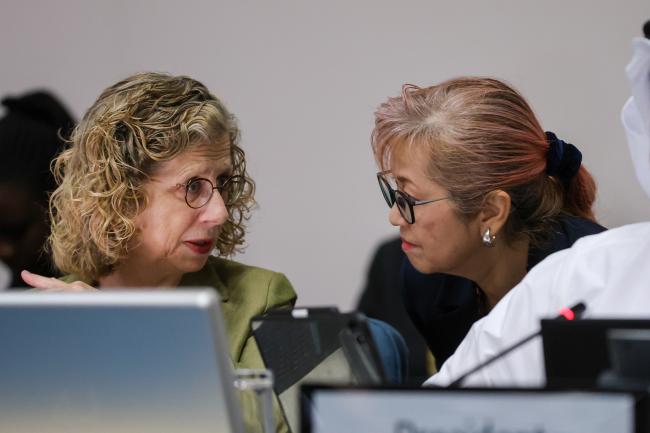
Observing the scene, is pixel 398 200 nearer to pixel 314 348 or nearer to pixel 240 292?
pixel 240 292

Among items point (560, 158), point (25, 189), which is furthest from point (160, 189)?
point (25, 189)

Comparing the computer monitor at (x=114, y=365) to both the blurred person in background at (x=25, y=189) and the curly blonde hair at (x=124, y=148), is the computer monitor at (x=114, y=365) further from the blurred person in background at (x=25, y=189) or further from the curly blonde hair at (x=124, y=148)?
the blurred person in background at (x=25, y=189)

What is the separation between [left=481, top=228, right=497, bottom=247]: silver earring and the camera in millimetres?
2162

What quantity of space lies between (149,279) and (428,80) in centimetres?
109

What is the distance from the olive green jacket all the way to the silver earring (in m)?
0.42

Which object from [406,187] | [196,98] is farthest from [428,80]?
[196,98]

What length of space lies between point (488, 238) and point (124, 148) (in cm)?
77

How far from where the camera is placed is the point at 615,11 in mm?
2586

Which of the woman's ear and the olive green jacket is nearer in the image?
the olive green jacket

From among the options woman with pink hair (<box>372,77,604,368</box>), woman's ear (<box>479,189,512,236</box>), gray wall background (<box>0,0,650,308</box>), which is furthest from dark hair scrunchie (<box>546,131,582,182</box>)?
gray wall background (<box>0,0,650,308</box>)

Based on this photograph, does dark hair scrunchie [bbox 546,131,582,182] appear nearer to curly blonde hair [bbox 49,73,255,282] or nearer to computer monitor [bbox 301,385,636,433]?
curly blonde hair [bbox 49,73,255,282]

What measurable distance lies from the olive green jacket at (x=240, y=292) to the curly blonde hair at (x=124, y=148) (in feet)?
0.46

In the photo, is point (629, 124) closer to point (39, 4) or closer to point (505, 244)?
point (505, 244)

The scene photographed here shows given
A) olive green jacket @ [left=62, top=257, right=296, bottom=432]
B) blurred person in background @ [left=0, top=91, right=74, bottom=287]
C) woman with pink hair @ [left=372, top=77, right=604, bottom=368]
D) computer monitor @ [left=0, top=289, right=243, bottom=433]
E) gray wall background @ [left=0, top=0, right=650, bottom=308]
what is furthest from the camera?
blurred person in background @ [left=0, top=91, right=74, bottom=287]
